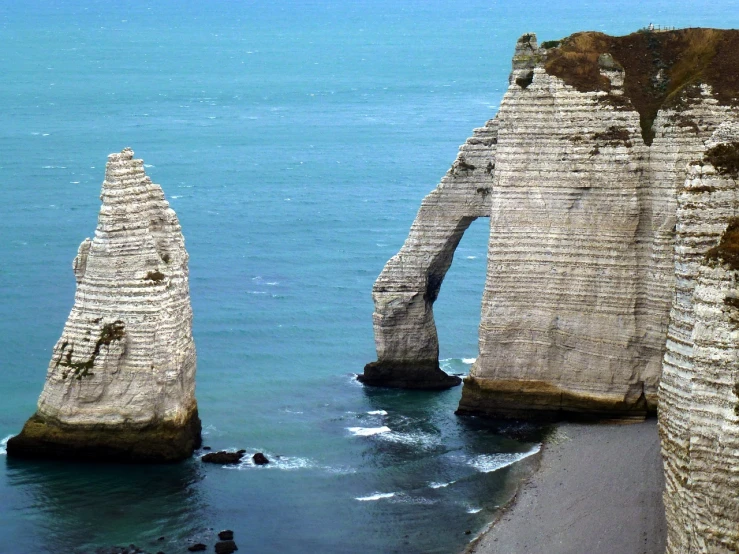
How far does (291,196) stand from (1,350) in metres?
37.4

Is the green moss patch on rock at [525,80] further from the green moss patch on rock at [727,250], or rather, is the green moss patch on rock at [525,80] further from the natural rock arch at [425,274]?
the green moss patch on rock at [727,250]

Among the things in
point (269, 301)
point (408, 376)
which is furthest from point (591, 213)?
point (269, 301)

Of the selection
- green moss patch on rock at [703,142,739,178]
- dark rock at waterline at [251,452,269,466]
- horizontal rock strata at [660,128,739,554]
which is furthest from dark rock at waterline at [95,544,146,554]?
green moss patch on rock at [703,142,739,178]

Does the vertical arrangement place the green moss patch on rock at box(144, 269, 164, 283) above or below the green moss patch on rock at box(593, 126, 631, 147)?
below

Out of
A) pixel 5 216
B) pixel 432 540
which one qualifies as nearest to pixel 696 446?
pixel 432 540

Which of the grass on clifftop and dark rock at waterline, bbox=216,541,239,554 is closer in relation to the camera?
dark rock at waterline, bbox=216,541,239,554

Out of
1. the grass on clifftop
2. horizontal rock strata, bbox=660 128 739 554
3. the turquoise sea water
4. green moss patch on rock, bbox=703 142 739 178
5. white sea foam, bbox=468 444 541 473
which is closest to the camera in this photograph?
horizontal rock strata, bbox=660 128 739 554

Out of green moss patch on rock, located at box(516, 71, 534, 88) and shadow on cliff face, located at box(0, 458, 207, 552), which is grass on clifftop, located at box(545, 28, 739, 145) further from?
shadow on cliff face, located at box(0, 458, 207, 552)

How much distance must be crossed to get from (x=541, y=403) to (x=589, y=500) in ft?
30.7

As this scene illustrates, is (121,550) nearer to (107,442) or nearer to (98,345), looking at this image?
(107,442)

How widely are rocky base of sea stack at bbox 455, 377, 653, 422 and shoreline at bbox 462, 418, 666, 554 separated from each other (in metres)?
0.95

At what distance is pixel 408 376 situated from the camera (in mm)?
60531

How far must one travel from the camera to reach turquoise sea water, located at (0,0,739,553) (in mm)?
46719

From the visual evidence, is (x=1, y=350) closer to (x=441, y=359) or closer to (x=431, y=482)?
(x=441, y=359)
